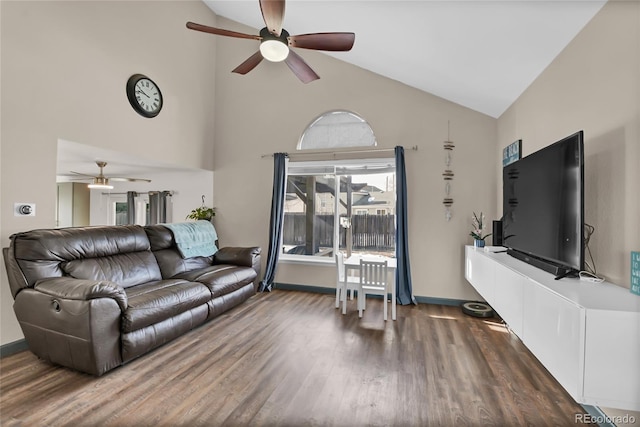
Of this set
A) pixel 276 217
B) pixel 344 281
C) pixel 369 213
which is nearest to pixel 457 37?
pixel 369 213

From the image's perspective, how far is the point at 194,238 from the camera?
4.08 metres

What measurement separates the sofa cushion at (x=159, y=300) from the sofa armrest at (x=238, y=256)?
956 mm

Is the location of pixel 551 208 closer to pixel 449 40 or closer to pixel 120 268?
pixel 449 40

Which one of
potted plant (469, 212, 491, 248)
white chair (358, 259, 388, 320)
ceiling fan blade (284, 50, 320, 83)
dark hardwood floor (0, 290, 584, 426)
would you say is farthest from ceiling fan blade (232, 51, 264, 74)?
potted plant (469, 212, 491, 248)

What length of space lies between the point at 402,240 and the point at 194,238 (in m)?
2.89

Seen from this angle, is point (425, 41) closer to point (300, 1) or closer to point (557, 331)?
point (300, 1)

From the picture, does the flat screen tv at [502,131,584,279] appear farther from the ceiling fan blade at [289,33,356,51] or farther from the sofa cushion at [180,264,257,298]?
the sofa cushion at [180,264,257,298]

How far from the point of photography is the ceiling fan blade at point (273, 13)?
202 cm

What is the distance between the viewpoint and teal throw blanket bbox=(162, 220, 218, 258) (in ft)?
12.8

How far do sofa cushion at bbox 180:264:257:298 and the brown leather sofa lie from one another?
0.01 m

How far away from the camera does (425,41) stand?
113 inches

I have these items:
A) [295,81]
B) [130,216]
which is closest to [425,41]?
[295,81]

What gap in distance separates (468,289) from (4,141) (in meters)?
5.17

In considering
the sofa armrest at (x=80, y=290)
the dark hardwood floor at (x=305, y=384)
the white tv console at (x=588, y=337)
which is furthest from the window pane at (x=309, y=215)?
the white tv console at (x=588, y=337)
